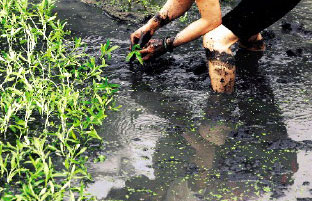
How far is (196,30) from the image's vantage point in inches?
181

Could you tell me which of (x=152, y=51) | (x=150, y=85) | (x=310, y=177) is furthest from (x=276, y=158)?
(x=152, y=51)

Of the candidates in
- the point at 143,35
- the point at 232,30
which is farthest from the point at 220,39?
the point at 143,35

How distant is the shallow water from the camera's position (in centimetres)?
317

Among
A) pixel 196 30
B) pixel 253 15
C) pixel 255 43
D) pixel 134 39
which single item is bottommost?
pixel 255 43

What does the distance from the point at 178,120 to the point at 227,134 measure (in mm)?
Answer: 411

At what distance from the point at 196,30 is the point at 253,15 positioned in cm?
49

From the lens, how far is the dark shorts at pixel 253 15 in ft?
14.5

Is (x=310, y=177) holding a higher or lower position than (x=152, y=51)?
lower

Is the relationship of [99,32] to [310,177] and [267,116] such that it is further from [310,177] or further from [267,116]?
[310,177]

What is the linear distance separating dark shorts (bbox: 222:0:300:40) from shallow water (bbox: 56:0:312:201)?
1.50ft

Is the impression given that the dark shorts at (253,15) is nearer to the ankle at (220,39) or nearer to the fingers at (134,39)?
the ankle at (220,39)

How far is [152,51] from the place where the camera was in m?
4.84

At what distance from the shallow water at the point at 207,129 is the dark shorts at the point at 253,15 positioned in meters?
0.46

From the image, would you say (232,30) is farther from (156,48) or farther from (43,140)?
(43,140)
